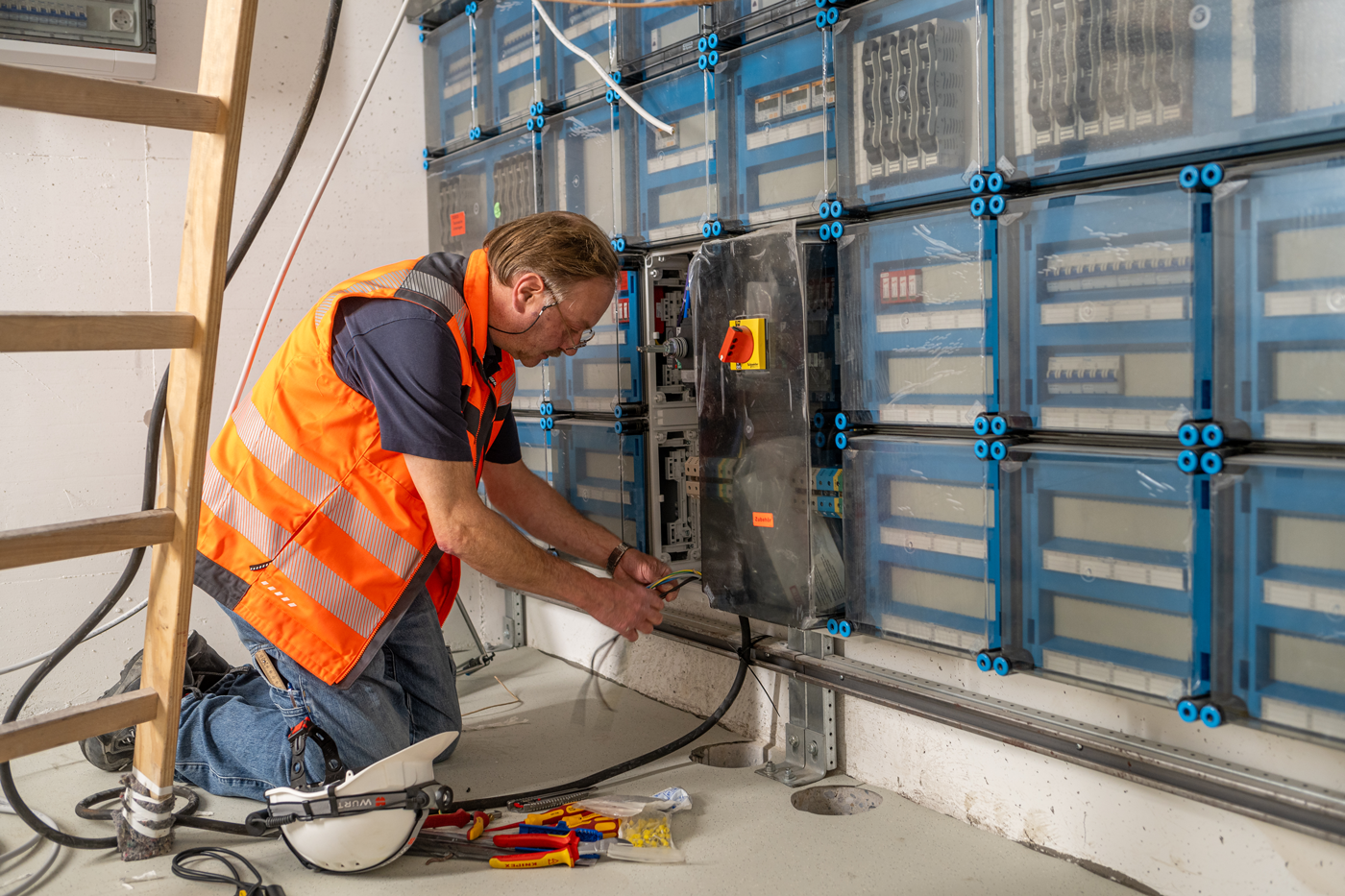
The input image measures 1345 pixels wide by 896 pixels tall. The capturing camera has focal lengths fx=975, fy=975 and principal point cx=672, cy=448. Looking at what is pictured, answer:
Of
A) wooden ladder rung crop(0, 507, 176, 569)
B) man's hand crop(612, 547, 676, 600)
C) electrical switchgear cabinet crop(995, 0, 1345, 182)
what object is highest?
electrical switchgear cabinet crop(995, 0, 1345, 182)

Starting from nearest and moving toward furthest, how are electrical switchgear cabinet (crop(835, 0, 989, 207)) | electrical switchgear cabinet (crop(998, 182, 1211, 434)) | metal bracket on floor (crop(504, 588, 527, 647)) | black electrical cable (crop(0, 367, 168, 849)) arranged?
electrical switchgear cabinet (crop(998, 182, 1211, 434)), electrical switchgear cabinet (crop(835, 0, 989, 207)), black electrical cable (crop(0, 367, 168, 849)), metal bracket on floor (crop(504, 588, 527, 647))

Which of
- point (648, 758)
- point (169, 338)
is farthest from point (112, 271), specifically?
point (648, 758)

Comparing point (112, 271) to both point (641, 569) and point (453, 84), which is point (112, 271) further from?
point (641, 569)

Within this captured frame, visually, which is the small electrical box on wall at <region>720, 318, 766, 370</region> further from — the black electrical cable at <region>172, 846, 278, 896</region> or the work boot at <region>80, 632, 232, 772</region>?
the work boot at <region>80, 632, 232, 772</region>

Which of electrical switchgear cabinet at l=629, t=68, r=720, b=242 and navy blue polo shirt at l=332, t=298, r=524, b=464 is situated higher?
electrical switchgear cabinet at l=629, t=68, r=720, b=242

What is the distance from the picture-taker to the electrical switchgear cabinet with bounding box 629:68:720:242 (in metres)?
2.16

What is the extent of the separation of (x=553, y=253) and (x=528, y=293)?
0.29 ft

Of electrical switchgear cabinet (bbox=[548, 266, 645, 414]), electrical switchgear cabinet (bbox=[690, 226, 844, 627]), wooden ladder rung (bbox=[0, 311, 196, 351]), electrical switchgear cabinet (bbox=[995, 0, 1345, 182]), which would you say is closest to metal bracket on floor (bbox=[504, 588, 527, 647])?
electrical switchgear cabinet (bbox=[548, 266, 645, 414])

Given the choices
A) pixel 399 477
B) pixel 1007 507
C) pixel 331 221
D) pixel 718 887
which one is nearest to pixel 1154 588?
pixel 1007 507

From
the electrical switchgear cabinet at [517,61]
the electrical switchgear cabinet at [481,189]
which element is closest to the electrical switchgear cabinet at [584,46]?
the electrical switchgear cabinet at [517,61]

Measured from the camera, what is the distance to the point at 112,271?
2.62m

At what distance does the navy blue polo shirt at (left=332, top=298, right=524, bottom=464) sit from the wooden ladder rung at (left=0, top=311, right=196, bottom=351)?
46 centimetres

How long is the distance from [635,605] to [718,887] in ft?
1.74

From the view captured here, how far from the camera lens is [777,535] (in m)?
1.96
